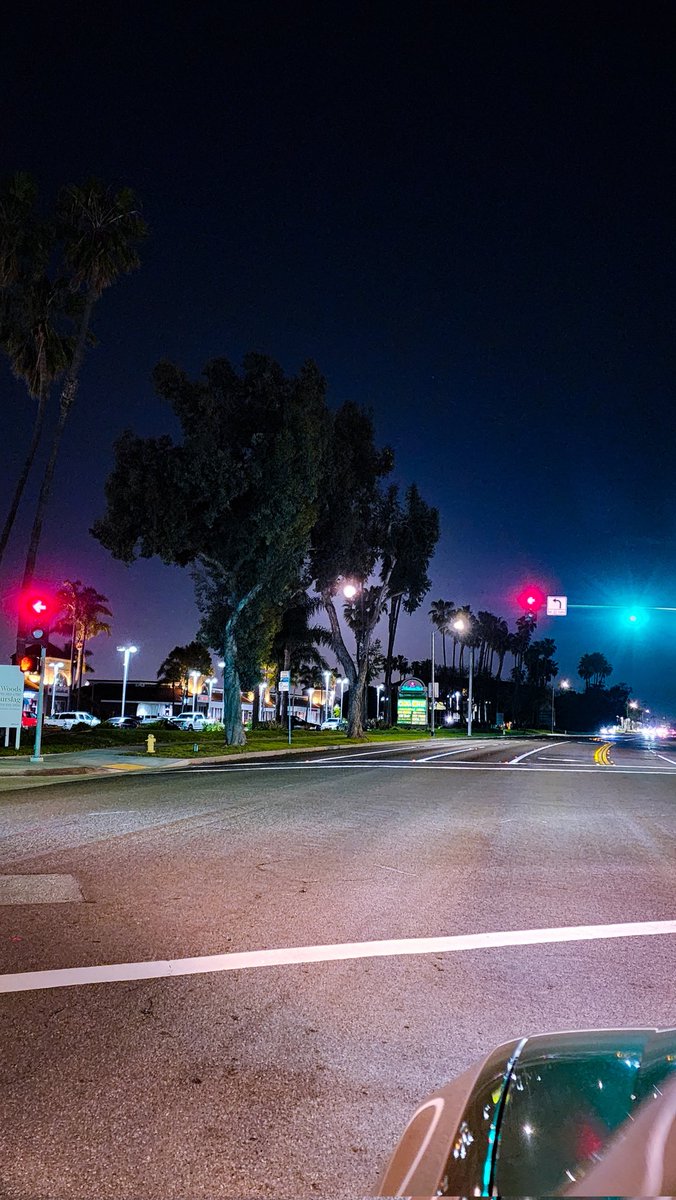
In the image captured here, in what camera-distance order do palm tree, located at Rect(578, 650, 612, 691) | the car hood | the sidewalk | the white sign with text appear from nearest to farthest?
the car hood → the sidewalk → the white sign with text → palm tree, located at Rect(578, 650, 612, 691)

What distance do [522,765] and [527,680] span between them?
445 feet

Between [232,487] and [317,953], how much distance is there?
30.0 metres

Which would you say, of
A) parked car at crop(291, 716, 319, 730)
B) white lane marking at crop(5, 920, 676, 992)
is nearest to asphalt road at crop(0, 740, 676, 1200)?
white lane marking at crop(5, 920, 676, 992)

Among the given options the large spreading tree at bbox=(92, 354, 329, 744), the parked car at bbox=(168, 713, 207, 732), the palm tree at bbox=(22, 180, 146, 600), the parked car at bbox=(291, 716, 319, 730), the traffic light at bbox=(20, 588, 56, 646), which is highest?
the palm tree at bbox=(22, 180, 146, 600)

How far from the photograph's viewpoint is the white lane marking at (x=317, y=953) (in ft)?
17.9

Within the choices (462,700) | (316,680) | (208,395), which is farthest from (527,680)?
(208,395)

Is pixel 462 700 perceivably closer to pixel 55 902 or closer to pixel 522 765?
pixel 522 765

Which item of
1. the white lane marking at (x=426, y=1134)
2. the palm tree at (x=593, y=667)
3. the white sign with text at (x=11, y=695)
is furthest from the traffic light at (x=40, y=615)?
the palm tree at (x=593, y=667)

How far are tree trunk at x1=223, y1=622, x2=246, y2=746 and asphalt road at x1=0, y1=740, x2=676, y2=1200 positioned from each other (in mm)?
24526

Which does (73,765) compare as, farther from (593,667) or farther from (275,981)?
(593,667)

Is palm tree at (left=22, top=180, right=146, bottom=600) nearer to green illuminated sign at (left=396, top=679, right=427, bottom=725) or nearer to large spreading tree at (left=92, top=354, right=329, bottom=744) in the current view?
large spreading tree at (left=92, top=354, right=329, bottom=744)

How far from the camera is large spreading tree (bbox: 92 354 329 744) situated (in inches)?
1379

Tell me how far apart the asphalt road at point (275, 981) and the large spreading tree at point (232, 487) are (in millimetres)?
23371

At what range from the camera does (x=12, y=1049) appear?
427cm
